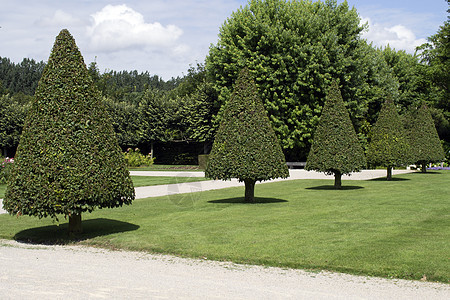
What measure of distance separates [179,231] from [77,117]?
126 inches

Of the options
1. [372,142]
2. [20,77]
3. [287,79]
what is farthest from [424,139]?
[20,77]

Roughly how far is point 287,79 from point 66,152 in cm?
2765

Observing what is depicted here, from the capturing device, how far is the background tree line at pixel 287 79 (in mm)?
35250

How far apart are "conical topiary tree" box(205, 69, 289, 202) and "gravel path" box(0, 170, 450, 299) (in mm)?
6433

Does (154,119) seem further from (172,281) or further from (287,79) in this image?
(172,281)

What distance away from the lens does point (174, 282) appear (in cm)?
637

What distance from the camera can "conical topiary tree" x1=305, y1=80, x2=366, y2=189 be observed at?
63.8ft

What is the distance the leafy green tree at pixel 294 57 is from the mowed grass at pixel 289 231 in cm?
1972

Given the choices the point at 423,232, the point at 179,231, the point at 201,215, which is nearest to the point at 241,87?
the point at 201,215

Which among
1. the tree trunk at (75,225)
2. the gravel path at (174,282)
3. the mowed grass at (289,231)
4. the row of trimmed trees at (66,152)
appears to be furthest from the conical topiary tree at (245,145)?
the gravel path at (174,282)

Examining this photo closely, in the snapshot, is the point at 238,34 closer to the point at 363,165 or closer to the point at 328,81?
the point at 328,81

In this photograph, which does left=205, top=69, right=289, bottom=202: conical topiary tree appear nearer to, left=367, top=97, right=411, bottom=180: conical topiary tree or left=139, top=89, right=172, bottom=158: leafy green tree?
left=367, top=97, right=411, bottom=180: conical topiary tree

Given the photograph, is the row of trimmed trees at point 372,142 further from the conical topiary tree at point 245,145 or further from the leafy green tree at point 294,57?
the leafy green tree at point 294,57

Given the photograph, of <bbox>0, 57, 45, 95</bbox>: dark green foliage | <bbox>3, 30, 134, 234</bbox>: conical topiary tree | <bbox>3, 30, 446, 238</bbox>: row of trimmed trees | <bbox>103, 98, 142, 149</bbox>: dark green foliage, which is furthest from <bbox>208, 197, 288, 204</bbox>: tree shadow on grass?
<bbox>0, 57, 45, 95</bbox>: dark green foliage
